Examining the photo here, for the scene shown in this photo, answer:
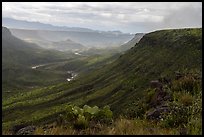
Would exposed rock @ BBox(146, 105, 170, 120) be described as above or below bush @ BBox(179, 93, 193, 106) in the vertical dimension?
below

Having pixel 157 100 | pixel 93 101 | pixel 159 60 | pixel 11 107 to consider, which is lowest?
pixel 11 107

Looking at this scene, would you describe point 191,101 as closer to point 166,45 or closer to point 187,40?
point 187,40

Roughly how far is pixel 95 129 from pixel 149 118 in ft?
9.55

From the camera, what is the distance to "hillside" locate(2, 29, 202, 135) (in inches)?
5012

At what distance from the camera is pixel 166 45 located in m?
177

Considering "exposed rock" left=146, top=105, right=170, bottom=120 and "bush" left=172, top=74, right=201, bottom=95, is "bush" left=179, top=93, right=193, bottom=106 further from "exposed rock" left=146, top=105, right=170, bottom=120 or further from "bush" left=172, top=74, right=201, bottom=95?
"bush" left=172, top=74, right=201, bottom=95

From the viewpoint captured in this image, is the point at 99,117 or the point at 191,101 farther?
the point at 191,101

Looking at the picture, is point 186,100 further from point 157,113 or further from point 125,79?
point 125,79

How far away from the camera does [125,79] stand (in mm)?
151750

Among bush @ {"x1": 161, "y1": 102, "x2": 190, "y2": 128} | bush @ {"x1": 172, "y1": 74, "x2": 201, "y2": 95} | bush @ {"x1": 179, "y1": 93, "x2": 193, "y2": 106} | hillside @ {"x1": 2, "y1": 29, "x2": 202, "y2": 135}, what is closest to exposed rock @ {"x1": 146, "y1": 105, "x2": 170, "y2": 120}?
bush @ {"x1": 161, "y1": 102, "x2": 190, "y2": 128}

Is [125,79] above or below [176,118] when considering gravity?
below

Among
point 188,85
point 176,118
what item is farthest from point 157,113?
point 188,85

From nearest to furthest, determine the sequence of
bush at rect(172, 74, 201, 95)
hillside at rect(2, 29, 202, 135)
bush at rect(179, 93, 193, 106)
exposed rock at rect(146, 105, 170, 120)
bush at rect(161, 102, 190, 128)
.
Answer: bush at rect(161, 102, 190, 128) → exposed rock at rect(146, 105, 170, 120) → bush at rect(179, 93, 193, 106) → bush at rect(172, 74, 201, 95) → hillside at rect(2, 29, 202, 135)

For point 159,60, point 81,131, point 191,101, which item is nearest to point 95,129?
point 81,131
